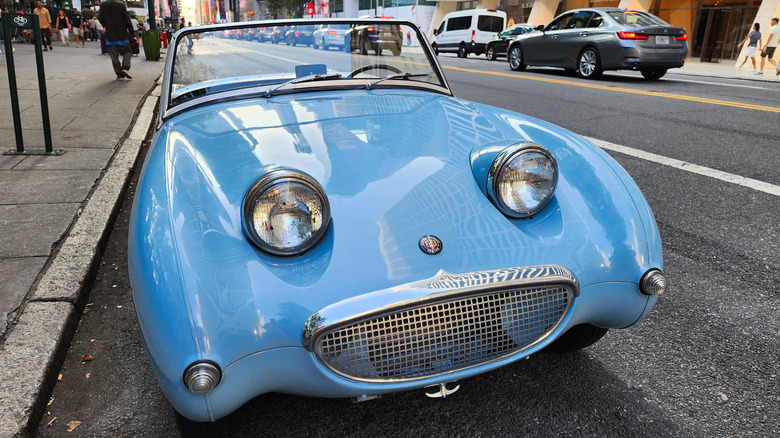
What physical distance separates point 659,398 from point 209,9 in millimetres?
152185

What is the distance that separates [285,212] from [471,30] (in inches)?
1011

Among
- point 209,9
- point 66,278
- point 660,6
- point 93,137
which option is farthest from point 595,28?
point 209,9

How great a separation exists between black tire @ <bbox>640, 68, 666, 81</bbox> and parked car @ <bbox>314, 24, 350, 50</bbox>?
431 inches

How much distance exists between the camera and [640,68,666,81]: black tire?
40.9 feet

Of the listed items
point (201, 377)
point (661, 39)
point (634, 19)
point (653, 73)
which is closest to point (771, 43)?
point (653, 73)

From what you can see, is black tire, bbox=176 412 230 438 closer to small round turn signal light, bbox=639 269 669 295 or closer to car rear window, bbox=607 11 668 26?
small round turn signal light, bbox=639 269 669 295

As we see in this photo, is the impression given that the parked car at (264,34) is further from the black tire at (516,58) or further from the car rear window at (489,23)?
the car rear window at (489,23)

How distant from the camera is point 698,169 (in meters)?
4.90

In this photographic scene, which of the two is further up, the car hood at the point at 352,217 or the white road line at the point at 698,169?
the car hood at the point at 352,217

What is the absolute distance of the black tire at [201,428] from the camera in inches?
65.9

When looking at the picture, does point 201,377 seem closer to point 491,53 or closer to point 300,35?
point 300,35

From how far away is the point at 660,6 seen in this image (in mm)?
26000

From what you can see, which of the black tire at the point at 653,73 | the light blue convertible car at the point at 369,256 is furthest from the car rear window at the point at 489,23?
the light blue convertible car at the point at 369,256

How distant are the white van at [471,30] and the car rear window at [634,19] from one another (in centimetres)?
1340
